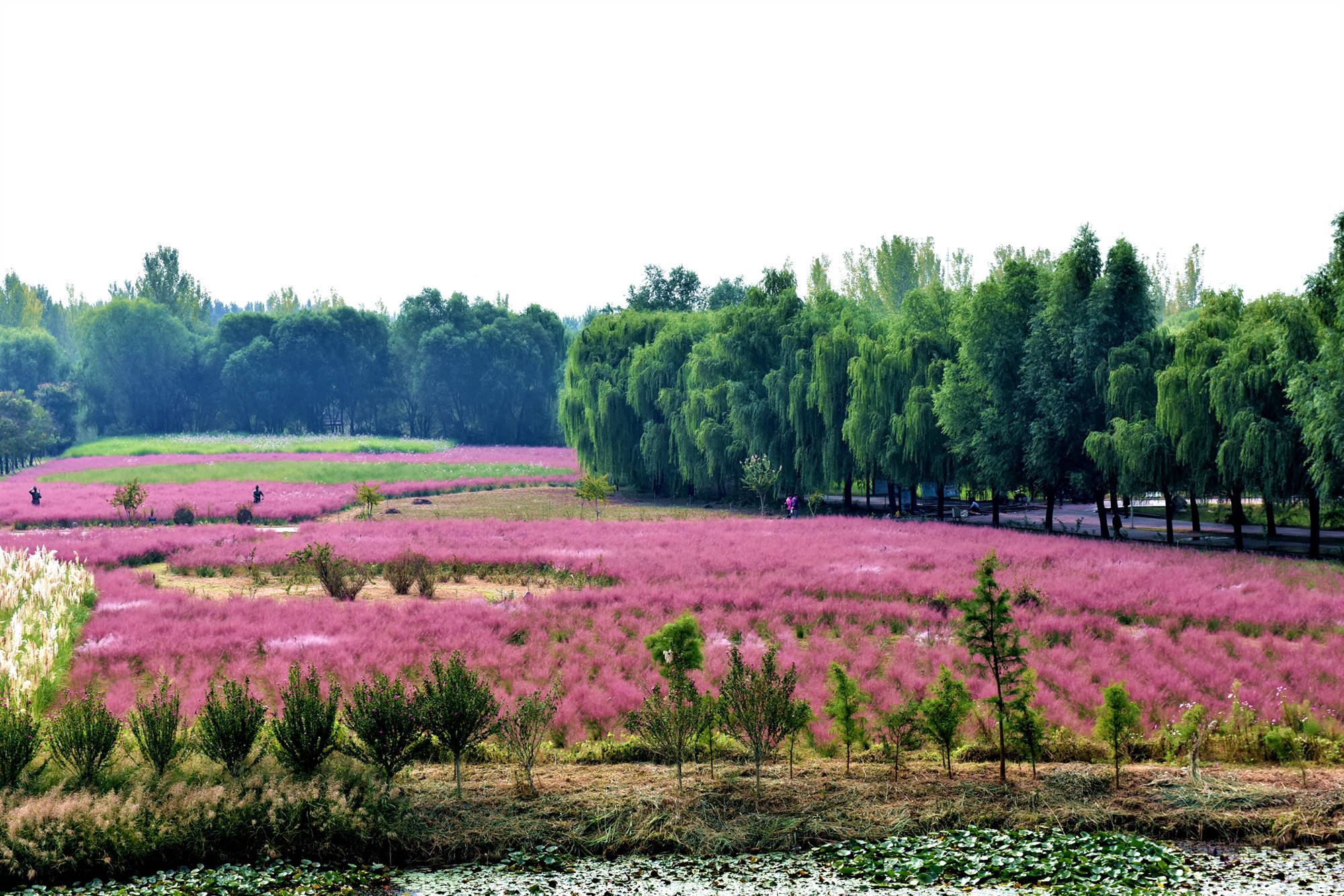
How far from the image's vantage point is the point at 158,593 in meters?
20.3

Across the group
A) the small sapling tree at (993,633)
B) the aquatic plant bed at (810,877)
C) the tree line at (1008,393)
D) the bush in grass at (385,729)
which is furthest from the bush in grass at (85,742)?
the tree line at (1008,393)

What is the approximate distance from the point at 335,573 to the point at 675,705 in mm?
13707

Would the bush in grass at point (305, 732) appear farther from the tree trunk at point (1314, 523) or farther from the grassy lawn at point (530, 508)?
the grassy lawn at point (530, 508)

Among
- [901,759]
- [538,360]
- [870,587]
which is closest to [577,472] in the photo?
[538,360]

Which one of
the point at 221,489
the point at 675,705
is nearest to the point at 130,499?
the point at 221,489

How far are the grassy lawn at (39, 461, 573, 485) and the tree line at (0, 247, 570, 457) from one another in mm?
34682

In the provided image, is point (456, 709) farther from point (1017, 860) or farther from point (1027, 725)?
point (1027, 725)

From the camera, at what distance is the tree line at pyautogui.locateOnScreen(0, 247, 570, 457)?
10356 centimetres

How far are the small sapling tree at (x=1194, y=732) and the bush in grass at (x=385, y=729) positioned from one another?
25.5 feet

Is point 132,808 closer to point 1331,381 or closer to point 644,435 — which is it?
point 1331,381

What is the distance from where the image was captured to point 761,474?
44.4 metres

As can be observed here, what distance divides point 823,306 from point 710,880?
4397 centimetres

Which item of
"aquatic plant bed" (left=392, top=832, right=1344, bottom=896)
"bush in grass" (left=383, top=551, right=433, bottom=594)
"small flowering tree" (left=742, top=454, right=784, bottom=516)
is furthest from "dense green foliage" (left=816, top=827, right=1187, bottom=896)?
"small flowering tree" (left=742, top=454, right=784, bottom=516)

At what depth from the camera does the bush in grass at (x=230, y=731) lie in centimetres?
905
